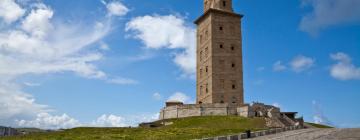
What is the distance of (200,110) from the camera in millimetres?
71250

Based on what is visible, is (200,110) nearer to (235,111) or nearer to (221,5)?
(235,111)

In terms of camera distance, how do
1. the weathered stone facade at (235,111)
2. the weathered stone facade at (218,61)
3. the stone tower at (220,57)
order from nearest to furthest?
the weathered stone facade at (235,111) → the weathered stone facade at (218,61) → the stone tower at (220,57)

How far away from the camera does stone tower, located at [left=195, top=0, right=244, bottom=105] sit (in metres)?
78.9

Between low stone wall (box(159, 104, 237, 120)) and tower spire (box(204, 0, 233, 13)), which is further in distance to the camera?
tower spire (box(204, 0, 233, 13))

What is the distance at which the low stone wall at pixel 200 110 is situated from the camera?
230 ft

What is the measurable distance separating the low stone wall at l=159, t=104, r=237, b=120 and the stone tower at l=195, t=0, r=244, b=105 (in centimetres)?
637

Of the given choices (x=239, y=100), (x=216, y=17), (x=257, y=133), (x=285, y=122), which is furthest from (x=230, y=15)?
(x=257, y=133)

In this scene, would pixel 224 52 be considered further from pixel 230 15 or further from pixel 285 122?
pixel 285 122

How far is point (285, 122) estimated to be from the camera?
63.7 m

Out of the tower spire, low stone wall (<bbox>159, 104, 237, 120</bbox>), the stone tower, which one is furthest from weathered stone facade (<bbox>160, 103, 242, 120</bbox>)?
the tower spire

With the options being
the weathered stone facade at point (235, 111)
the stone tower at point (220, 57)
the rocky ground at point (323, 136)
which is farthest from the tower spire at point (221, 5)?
the rocky ground at point (323, 136)

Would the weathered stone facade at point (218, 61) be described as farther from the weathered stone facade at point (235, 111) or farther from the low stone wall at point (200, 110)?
the weathered stone facade at point (235, 111)

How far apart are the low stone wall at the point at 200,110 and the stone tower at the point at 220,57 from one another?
6.37m

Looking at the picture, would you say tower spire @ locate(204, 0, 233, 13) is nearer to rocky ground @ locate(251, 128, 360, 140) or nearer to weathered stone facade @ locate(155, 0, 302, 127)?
weathered stone facade @ locate(155, 0, 302, 127)
